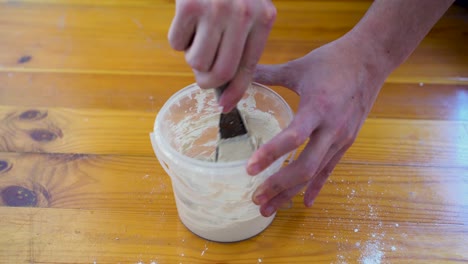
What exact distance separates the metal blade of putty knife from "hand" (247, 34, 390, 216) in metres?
0.07

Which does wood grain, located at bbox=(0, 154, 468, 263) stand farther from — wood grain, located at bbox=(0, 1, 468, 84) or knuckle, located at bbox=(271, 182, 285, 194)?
wood grain, located at bbox=(0, 1, 468, 84)

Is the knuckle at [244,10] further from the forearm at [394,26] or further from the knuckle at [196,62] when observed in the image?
the forearm at [394,26]

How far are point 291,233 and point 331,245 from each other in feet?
0.21

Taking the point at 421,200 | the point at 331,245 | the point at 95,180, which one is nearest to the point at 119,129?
the point at 95,180

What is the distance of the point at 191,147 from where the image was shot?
0.78m

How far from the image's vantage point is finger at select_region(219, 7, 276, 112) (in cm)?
45

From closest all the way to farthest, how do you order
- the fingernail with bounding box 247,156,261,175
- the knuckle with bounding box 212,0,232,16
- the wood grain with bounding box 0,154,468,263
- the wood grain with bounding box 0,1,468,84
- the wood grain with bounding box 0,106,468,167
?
1. the knuckle with bounding box 212,0,232,16
2. the fingernail with bounding box 247,156,261,175
3. the wood grain with bounding box 0,154,468,263
4. the wood grain with bounding box 0,106,468,167
5. the wood grain with bounding box 0,1,468,84

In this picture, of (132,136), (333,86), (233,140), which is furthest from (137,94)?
(333,86)

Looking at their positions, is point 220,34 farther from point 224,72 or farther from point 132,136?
point 132,136

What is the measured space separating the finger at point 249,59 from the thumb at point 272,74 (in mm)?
156

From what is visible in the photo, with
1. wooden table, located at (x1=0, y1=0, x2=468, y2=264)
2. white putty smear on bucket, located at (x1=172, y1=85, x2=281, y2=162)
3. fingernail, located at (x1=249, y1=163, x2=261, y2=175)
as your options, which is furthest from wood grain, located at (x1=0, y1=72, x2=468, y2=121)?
fingernail, located at (x1=249, y1=163, x2=261, y2=175)

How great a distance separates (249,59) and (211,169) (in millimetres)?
166

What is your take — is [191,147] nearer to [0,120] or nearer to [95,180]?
[95,180]

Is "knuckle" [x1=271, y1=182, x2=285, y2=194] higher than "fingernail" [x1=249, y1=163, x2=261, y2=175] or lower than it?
lower
